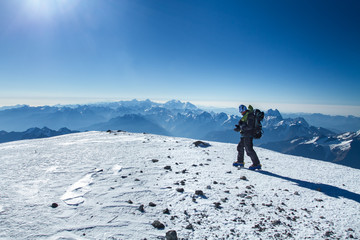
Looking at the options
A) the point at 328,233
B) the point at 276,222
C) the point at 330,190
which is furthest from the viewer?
the point at 330,190

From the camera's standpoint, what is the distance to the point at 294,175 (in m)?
9.23

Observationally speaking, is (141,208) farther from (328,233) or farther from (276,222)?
(328,233)

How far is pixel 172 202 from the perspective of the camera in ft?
18.9

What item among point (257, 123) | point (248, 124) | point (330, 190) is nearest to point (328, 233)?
point (330, 190)

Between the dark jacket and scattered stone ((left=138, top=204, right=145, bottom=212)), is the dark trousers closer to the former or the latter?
the dark jacket

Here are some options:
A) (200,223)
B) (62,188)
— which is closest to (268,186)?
(200,223)

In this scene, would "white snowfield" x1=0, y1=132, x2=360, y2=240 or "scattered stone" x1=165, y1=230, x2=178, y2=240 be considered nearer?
"scattered stone" x1=165, y1=230, x2=178, y2=240

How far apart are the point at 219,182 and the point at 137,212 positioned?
378cm

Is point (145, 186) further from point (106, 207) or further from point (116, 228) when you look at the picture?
point (116, 228)

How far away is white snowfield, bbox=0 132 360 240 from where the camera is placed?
173 inches

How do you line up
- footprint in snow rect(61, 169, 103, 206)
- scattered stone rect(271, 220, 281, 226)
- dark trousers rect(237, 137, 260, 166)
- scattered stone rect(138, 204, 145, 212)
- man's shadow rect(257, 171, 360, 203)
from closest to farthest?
scattered stone rect(271, 220, 281, 226) < scattered stone rect(138, 204, 145, 212) < footprint in snow rect(61, 169, 103, 206) < man's shadow rect(257, 171, 360, 203) < dark trousers rect(237, 137, 260, 166)

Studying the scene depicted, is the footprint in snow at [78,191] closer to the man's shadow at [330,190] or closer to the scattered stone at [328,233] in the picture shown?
the scattered stone at [328,233]

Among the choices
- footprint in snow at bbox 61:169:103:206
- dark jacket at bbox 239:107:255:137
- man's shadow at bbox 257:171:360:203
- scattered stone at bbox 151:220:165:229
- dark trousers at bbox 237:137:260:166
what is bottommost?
man's shadow at bbox 257:171:360:203

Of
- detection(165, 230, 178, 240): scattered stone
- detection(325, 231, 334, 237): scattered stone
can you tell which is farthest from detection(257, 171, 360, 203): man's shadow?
detection(165, 230, 178, 240): scattered stone
